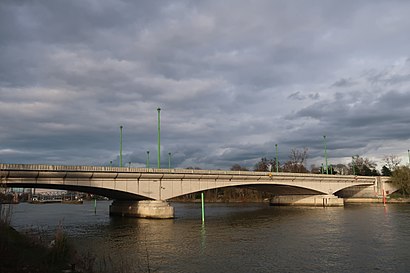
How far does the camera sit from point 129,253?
87.0 ft

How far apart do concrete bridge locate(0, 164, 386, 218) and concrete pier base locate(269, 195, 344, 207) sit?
629 cm

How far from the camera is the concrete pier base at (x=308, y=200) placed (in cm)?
8144

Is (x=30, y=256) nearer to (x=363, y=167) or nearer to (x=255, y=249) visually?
(x=255, y=249)

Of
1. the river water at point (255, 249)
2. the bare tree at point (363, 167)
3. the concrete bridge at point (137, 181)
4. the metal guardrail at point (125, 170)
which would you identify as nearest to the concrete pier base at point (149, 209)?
the concrete bridge at point (137, 181)

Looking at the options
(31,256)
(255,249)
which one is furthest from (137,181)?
(31,256)

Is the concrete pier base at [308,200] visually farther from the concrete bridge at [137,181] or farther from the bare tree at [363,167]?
the bare tree at [363,167]

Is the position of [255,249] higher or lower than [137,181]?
lower

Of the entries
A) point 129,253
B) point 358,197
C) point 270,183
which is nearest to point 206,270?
point 129,253

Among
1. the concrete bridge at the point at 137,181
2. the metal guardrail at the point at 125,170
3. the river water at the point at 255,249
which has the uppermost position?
the metal guardrail at the point at 125,170

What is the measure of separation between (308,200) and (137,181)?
4764 centimetres

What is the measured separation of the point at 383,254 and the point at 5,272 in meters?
22.7

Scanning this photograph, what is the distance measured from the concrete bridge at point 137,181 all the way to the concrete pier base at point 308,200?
20.6 feet

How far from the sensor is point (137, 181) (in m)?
52.2

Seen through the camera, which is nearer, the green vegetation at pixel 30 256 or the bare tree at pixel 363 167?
the green vegetation at pixel 30 256
